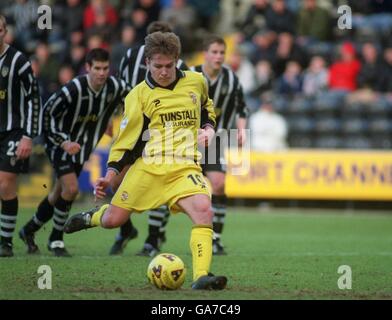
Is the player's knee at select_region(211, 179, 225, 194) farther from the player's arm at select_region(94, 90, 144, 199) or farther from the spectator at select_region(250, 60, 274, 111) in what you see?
the spectator at select_region(250, 60, 274, 111)

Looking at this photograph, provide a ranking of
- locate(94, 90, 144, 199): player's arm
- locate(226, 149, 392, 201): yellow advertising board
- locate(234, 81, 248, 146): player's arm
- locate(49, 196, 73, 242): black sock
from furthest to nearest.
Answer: locate(226, 149, 392, 201): yellow advertising board → locate(234, 81, 248, 146): player's arm → locate(49, 196, 73, 242): black sock → locate(94, 90, 144, 199): player's arm

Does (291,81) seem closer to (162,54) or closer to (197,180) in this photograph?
(197,180)

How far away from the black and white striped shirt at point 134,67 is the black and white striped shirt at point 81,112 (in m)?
0.23

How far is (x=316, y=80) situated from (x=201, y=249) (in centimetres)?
1182

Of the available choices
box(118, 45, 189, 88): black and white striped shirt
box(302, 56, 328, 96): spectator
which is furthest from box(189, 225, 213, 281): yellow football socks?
box(302, 56, 328, 96): spectator

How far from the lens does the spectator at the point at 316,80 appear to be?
18750mm

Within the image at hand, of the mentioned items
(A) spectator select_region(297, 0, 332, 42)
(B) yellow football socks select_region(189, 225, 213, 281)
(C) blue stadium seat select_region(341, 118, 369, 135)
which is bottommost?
(B) yellow football socks select_region(189, 225, 213, 281)

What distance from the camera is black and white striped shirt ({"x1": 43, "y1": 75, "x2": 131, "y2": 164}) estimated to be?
32.5ft

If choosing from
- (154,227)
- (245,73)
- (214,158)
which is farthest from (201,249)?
(245,73)

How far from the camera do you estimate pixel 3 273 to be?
8352 millimetres

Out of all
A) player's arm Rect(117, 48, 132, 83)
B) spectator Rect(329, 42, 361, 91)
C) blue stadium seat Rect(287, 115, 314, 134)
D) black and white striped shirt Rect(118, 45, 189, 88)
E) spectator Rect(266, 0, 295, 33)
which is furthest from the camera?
spectator Rect(266, 0, 295, 33)

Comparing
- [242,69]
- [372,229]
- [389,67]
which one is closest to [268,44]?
[242,69]

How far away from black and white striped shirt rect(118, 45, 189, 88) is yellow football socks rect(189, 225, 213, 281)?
11.0 ft

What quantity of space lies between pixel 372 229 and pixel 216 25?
31.3 feet
